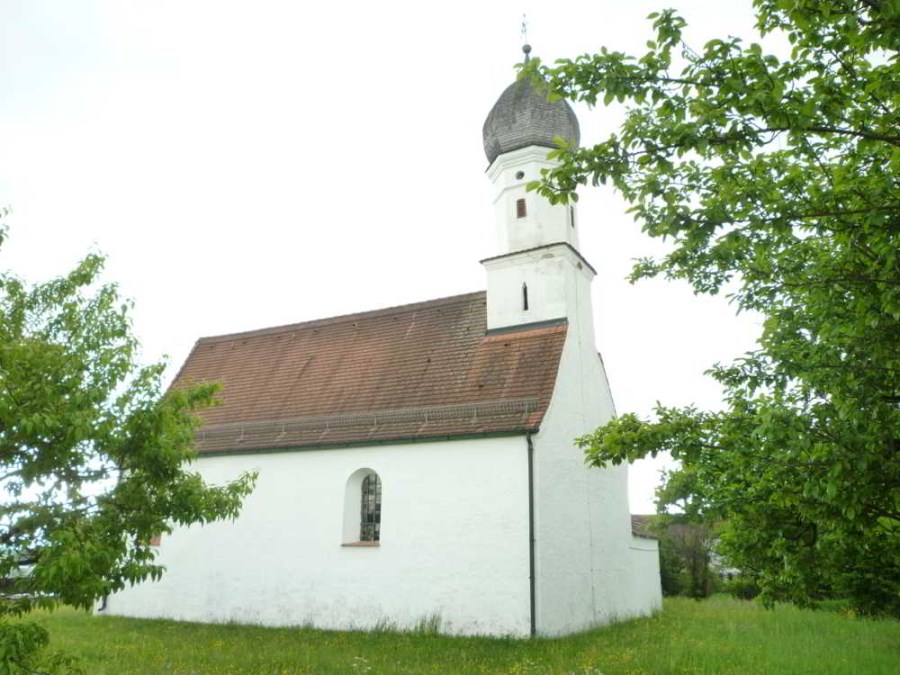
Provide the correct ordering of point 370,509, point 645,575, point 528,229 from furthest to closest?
point 645,575 < point 528,229 < point 370,509

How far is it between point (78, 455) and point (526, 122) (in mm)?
15377

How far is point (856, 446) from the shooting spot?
16.3 feet

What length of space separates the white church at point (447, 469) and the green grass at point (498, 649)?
37.2 inches

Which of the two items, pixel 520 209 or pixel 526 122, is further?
pixel 526 122

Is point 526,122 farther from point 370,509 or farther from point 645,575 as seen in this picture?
point 645,575

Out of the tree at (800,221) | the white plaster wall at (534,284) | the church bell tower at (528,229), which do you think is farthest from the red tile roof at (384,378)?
the tree at (800,221)

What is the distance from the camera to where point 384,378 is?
17938 millimetres

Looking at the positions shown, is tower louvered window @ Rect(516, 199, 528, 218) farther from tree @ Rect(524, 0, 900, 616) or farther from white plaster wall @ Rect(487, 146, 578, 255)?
tree @ Rect(524, 0, 900, 616)

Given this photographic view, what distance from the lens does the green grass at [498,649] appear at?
10.3 m

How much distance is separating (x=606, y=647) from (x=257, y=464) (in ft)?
31.5

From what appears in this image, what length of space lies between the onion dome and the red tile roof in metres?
4.37

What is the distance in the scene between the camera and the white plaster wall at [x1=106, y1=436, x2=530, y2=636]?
13945 mm

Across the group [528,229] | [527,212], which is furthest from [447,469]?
[527,212]

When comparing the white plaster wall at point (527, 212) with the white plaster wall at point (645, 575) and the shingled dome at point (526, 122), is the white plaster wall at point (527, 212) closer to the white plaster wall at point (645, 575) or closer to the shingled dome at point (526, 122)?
the shingled dome at point (526, 122)
